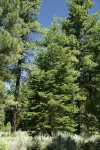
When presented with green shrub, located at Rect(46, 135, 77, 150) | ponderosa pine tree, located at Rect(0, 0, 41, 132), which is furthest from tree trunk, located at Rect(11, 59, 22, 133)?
green shrub, located at Rect(46, 135, 77, 150)

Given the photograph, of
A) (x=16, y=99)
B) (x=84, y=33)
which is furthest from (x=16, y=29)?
(x=84, y=33)

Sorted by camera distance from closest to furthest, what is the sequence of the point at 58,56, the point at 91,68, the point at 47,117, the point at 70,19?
1. the point at 47,117
2. the point at 58,56
3. the point at 91,68
4. the point at 70,19

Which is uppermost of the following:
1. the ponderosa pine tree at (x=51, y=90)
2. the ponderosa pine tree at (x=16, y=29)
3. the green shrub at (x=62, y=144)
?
the ponderosa pine tree at (x=16, y=29)

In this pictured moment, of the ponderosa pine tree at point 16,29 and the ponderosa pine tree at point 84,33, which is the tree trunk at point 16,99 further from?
the ponderosa pine tree at point 84,33

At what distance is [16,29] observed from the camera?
2541 centimetres

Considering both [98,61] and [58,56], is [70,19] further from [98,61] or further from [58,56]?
[58,56]

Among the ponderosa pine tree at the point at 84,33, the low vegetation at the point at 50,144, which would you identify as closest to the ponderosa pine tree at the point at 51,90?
the low vegetation at the point at 50,144

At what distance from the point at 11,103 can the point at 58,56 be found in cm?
522

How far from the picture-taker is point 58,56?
77.3ft

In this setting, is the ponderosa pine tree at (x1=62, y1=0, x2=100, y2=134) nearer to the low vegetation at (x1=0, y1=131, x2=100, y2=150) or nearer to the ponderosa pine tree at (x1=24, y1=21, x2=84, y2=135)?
the ponderosa pine tree at (x1=24, y1=21, x2=84, y2=135)

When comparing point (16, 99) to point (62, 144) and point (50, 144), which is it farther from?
point (62, 144)

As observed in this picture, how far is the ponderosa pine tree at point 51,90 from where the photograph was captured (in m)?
21.9

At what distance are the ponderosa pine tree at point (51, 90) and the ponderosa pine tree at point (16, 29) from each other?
86.8 inches

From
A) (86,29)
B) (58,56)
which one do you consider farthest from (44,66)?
(86,29)
